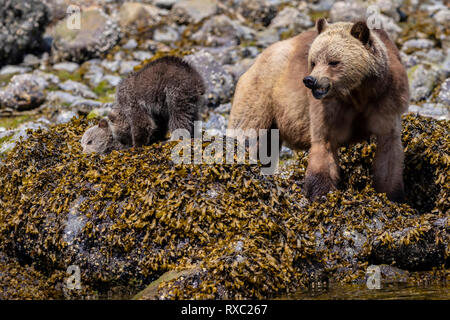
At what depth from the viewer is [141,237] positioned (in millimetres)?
6082

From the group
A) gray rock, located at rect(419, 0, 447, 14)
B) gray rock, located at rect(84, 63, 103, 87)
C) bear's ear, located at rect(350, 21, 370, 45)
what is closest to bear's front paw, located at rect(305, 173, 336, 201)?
bear's ear, located at rect(350, 21, 370, 45)

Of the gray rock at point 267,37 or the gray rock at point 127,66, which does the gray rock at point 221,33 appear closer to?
the gray rock at point 267,37

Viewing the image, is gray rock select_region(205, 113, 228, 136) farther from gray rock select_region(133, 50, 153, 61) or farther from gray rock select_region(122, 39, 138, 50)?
gray rock select_region(122, 39, 138, 50)

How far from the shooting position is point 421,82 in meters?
12.9

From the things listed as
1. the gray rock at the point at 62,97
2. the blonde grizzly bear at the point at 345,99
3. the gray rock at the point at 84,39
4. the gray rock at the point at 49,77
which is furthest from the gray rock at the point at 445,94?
the gray rock at the point at 49,77

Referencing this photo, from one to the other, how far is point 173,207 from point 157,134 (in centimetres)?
190

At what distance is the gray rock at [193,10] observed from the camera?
55.2ft

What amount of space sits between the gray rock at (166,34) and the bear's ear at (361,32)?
9.93m

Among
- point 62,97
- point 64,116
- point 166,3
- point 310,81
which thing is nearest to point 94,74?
point 62,97

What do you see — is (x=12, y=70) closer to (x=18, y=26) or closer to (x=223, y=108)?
(x=18, y=26)
